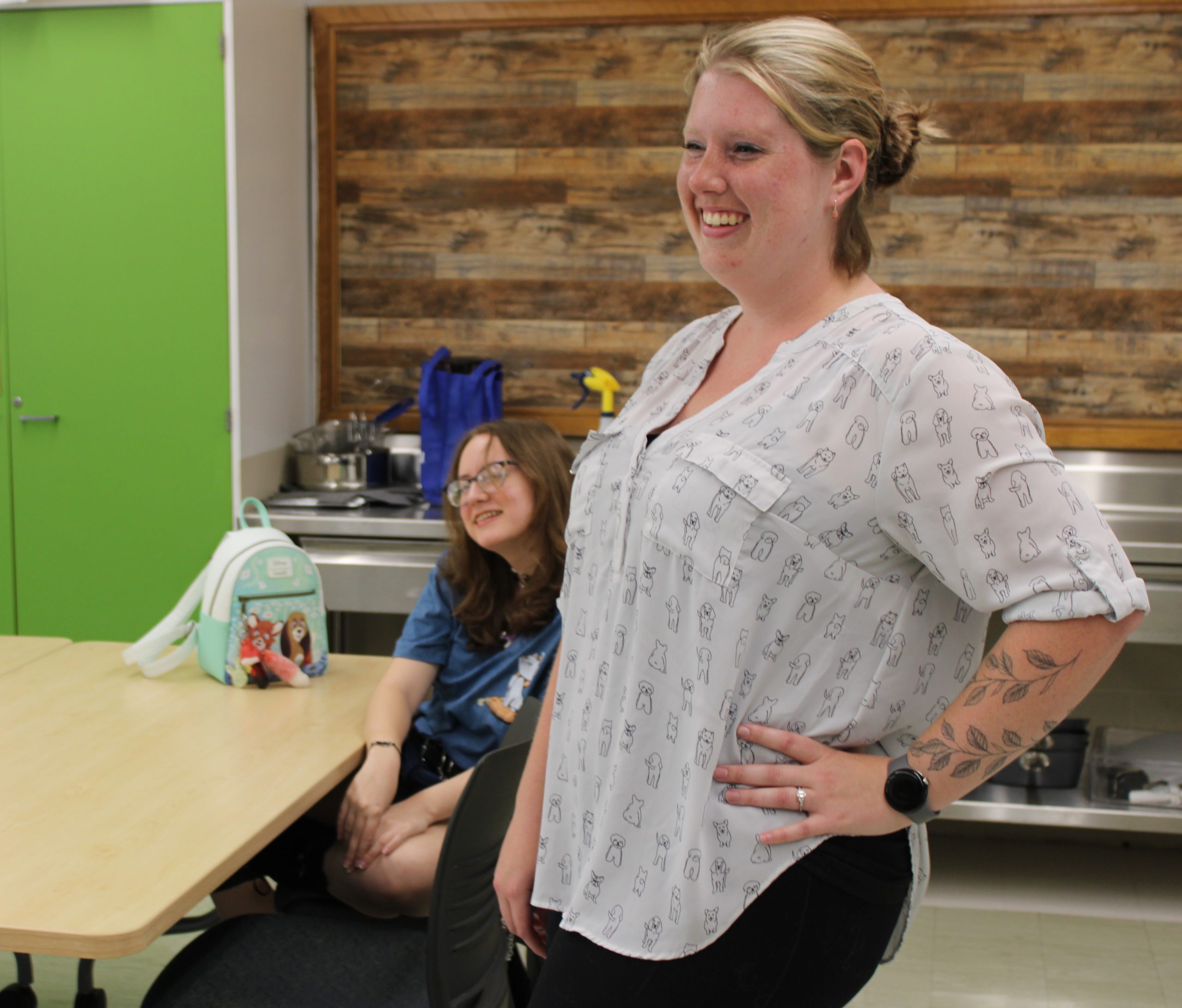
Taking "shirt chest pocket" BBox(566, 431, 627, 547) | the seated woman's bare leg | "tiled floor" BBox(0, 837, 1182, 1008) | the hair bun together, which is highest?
the hair bun

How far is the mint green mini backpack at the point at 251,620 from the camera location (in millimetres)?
2049

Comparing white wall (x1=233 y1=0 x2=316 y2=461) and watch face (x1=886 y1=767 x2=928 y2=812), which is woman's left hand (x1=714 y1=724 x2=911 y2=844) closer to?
watch face (x1=886 y1=767 x2=928 y2=812)

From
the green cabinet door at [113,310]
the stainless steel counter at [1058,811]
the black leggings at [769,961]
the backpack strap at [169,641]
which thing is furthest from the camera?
the green cabinet door at [113,310]

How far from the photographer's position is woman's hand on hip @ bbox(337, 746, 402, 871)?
71.8 inches

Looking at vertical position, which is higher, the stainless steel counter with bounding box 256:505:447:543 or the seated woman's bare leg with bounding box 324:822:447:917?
the stainless steel counter with bounding box 256:505:447:543

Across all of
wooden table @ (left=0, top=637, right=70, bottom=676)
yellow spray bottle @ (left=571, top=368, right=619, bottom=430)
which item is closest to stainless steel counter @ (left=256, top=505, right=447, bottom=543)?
yellow spray bottle @ (left=571, top=368, right=619, bottom=430)

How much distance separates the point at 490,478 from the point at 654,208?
1630 millimetres

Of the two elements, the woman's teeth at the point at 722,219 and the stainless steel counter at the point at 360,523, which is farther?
the stainless steel counter at the point at 360,523

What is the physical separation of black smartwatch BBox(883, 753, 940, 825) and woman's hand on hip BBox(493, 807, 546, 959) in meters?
0.35

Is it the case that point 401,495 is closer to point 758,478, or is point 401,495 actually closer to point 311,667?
point 311,667

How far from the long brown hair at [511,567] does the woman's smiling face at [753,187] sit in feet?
3.45

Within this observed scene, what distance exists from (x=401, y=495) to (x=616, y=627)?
237cm

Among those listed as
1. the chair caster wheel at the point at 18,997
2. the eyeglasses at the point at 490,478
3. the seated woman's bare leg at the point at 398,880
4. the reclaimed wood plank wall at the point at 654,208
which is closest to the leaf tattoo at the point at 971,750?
the seated woman's bare leg at the point at 398,880

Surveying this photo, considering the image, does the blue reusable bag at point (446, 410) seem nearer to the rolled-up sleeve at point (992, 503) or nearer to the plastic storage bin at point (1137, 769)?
the plastic storage bin at point (1137, 769)
